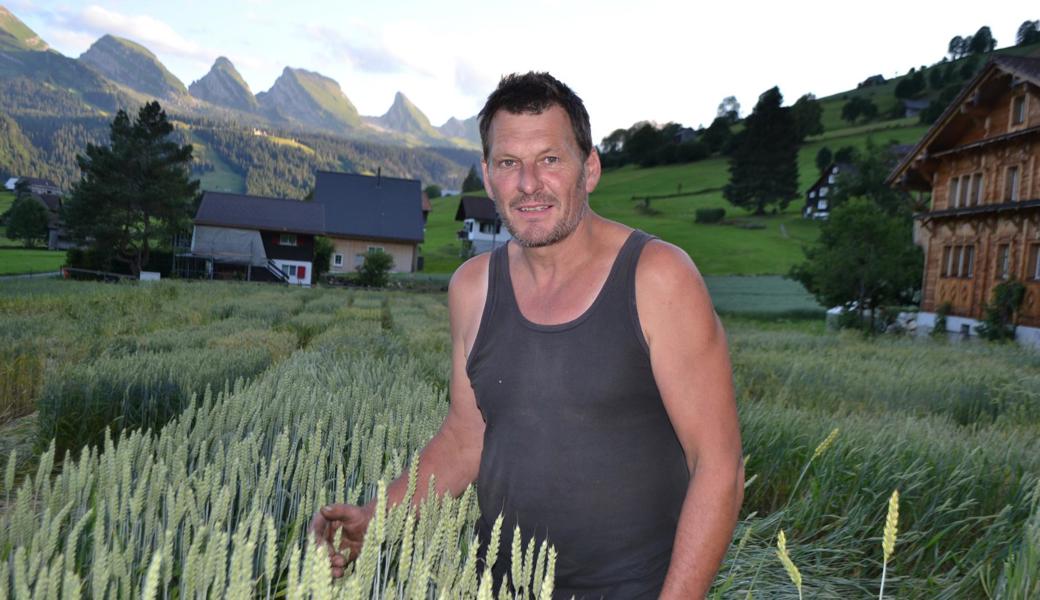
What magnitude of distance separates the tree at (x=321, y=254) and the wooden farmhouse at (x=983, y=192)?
38077 millimetres

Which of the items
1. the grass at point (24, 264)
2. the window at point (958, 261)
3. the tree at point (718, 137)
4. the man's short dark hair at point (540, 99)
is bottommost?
the grass at point (24, 264)

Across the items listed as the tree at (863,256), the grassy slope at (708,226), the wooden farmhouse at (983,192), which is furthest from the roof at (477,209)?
the wooden farmhouse at (983,192)

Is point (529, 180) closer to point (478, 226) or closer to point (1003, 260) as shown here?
point (1003, 260)

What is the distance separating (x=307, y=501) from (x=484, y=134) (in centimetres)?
129

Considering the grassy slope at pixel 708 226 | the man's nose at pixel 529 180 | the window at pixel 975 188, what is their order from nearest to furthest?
the man's nose at pixel 529 180 → the window at pixel 975 188 → the grassy slope at pixel 708 226

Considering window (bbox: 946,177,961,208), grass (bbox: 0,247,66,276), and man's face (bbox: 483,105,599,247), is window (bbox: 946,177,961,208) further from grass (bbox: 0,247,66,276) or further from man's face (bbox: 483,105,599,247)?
grass (bbox: 0,247,66,276)

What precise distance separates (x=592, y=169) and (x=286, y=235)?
162 ft

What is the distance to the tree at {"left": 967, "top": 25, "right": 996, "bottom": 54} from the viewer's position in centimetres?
12769

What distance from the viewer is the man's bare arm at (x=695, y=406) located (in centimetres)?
171

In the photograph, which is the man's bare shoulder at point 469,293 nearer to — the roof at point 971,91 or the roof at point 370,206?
the roof at point 971,91

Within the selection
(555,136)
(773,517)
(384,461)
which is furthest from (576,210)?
(773,517)

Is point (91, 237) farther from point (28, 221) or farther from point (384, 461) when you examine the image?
point (384, 461)

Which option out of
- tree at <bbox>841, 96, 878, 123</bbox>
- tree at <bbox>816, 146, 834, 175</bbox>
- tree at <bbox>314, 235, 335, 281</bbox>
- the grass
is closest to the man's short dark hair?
tree at <bbox>314, 235, 335, 281</bbox>

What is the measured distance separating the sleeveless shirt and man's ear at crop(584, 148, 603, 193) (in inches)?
12.0
